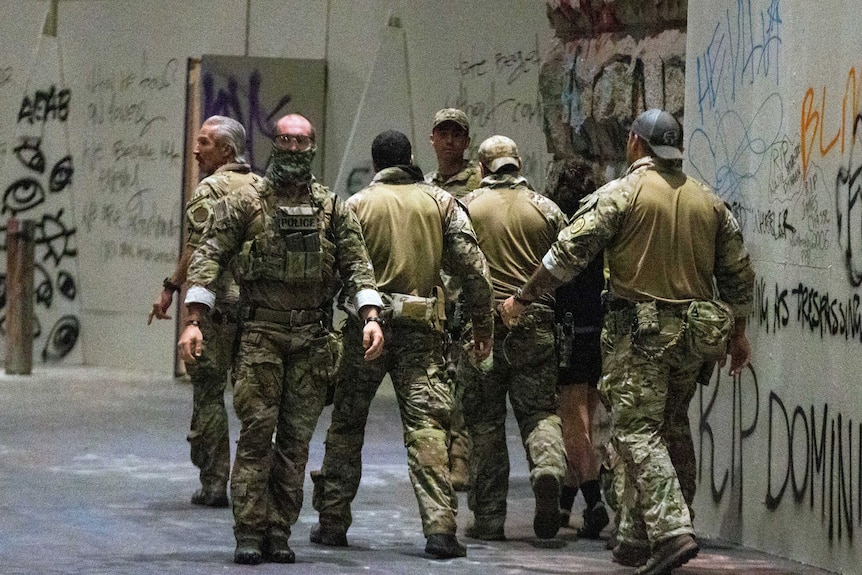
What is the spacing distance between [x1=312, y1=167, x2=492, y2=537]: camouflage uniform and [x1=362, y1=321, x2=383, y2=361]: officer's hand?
0.49 metres

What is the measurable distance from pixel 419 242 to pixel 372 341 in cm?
85

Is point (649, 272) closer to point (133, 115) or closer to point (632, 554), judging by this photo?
point (632, 554)

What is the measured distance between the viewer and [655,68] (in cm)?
1047

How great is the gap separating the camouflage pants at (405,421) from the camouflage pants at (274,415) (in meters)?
0.36

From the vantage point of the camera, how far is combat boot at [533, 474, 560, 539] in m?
8.09

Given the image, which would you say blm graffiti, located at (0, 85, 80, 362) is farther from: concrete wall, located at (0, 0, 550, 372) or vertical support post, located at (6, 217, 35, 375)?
vertical support post, located at (6, 217, 35, 375)

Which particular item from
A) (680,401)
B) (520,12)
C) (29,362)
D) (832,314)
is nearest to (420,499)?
(680,401)

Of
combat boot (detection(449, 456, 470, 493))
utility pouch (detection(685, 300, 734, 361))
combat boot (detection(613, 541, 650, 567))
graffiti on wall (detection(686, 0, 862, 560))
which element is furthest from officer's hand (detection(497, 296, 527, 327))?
combat boot (detection(449, 456, 470, 493))

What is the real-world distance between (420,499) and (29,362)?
27.0ft

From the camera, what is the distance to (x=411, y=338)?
25.5ft

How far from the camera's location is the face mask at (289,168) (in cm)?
735

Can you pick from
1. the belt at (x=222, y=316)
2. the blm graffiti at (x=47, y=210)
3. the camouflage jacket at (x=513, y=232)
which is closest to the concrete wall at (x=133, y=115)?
the blm graffiti at (x=47, y=210)

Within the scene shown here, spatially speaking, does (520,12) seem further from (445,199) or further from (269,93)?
(445,199)

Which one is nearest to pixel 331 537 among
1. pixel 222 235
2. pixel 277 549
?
pixel 277 549
